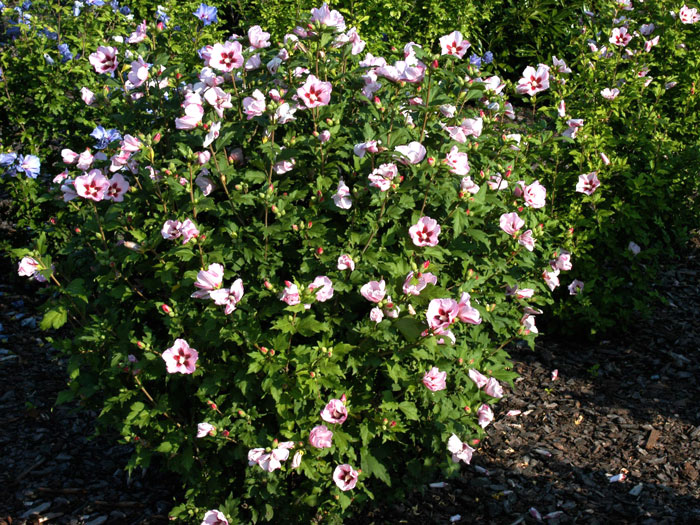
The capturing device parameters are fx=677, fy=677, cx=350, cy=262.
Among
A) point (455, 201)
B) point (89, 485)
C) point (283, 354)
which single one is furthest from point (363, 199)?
point (89, 485)

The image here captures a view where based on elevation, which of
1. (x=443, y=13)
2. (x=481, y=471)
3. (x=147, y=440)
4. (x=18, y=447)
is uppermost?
(x=443, y=13)

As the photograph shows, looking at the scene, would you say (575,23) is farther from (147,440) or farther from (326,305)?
(147,440)

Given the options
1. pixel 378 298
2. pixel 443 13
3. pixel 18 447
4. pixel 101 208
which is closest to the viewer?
pixel 378 298

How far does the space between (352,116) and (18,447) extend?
2405 mm

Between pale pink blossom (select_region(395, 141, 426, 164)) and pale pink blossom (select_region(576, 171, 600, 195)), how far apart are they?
182 cm

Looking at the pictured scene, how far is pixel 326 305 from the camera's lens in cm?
261

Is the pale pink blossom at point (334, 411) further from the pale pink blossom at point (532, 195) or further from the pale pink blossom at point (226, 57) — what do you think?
the pale pink blossom at point (226, 57)

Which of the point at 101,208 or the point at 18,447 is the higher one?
the point at 101,208

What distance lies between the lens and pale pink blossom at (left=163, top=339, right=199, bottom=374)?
2.44 meters

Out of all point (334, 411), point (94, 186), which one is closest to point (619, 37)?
point (334, 411)

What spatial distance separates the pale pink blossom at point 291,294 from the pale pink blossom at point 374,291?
0.75 ft

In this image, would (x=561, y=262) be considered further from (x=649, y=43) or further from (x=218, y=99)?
(x=649, y=43)

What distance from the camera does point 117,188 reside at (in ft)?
8.89

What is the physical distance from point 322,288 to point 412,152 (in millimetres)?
621
